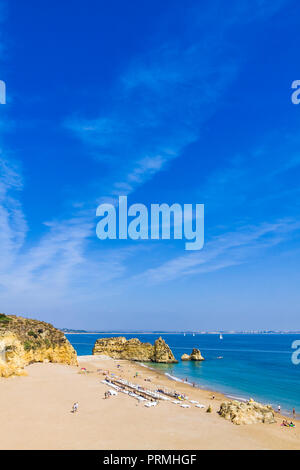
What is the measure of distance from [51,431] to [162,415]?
453 inches

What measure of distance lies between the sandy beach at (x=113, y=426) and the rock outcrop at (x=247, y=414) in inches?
27.0

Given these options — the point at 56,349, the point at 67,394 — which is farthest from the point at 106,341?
the point at 67,394

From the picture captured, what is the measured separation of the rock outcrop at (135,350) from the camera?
93.7 metres

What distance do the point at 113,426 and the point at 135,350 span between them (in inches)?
2995

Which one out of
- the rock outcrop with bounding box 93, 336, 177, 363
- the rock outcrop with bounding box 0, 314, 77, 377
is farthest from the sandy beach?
the rock outcrop with bounding box 93, 336, 177, 363

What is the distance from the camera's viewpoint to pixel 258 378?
209 feet

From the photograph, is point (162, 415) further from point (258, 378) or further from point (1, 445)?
point (258, 378)

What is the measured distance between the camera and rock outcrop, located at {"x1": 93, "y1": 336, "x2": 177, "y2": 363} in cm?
9369

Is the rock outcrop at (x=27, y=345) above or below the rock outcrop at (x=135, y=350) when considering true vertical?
above

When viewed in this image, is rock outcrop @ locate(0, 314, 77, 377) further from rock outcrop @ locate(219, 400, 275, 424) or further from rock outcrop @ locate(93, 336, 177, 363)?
rock outcrop @ locate(93, 336, 177, 363)

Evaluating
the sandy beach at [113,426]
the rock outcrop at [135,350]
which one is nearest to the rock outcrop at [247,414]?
the sandy beach at [113,426]

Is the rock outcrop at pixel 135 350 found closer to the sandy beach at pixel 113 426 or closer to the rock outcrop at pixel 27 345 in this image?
the rock outcrop at pixel 27 345

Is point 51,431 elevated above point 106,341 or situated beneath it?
elevated above
